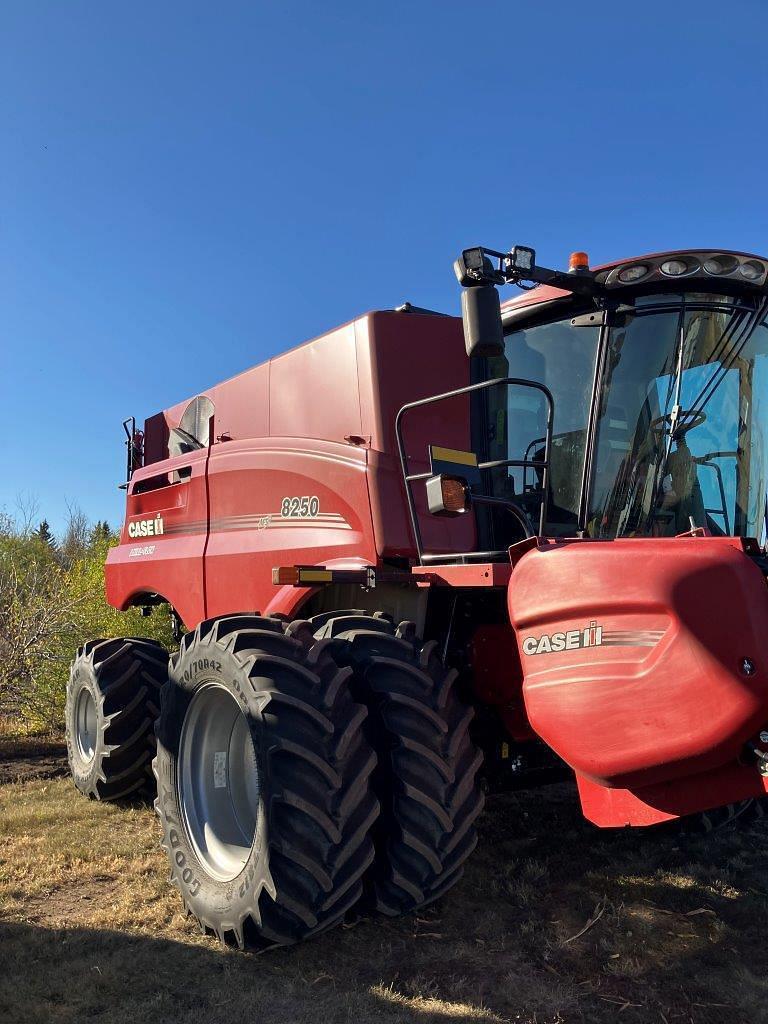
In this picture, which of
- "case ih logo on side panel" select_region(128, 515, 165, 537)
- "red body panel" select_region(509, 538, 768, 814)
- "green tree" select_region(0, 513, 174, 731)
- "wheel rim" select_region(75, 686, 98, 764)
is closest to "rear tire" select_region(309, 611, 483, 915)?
"red body panel" select_region(509, 538, 768, 814)

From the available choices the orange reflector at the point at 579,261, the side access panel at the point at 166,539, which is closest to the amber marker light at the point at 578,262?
the orange reflector at the point at 579,261

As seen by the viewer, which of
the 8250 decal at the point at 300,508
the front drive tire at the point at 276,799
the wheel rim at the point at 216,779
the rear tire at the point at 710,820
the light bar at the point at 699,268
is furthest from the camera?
the rear tire at the point at 710,820

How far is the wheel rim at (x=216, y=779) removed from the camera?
3.79 metres

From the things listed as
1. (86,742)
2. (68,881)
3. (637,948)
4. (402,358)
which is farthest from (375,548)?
(86,742)

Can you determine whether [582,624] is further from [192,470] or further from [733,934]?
[192,470]

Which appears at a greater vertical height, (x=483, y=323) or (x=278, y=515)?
(x=483, y=323)

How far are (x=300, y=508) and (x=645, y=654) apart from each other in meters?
2.35

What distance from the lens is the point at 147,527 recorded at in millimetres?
6461

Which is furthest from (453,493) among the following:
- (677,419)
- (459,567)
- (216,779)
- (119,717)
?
(119,717)

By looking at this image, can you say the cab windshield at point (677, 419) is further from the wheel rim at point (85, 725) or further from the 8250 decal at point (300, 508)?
the wheel rim at point (85, 725)

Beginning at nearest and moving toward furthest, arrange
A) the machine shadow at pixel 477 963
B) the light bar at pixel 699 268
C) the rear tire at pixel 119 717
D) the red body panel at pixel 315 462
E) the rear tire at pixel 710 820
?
1. the machine shadow at pixel 477 963
2. the light bar at pixel 699 268
3. the red body panel at pixel 315 462
4. the rear tire at pixel 710 820
5. the rear tire at pixel 119 717

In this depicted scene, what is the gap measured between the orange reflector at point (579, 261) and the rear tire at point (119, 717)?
4.02 m

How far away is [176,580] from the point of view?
5.83 meters

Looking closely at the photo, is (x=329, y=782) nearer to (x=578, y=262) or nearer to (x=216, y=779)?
(x=216, y=779)
